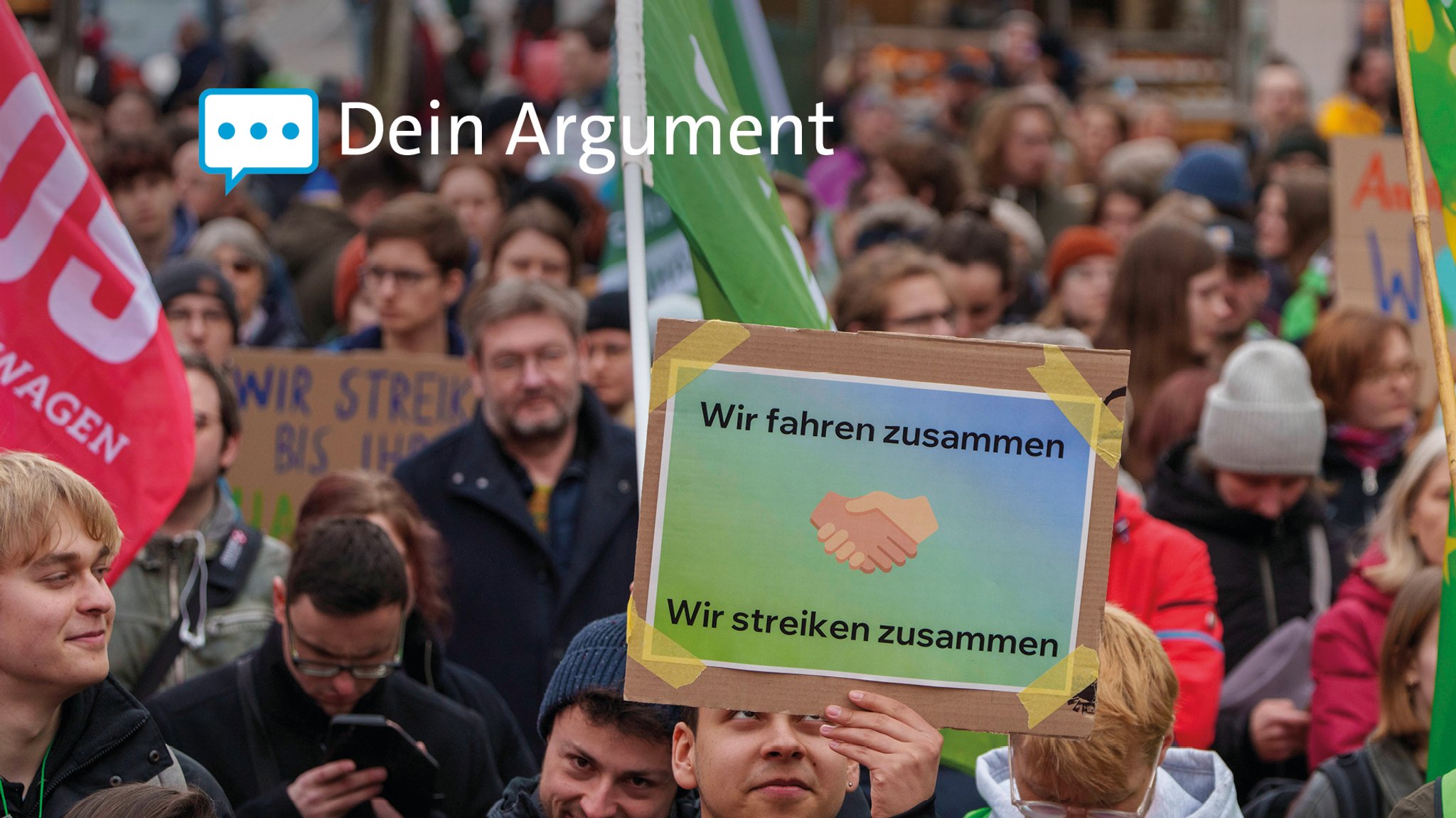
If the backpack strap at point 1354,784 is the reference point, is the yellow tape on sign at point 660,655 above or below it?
above

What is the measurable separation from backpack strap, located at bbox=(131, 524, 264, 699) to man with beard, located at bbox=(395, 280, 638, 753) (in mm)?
632

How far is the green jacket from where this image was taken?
4363 mm

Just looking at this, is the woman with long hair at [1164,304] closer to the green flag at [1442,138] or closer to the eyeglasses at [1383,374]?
the eyeglasses at [1383,374]

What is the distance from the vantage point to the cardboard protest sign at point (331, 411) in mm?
6344

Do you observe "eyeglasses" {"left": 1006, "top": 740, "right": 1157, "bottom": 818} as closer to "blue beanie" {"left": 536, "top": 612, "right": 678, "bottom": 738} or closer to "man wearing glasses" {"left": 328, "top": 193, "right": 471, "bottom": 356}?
"blue beanie" {"left": 536, "top": 612, "right": 678, "bottom": 738}

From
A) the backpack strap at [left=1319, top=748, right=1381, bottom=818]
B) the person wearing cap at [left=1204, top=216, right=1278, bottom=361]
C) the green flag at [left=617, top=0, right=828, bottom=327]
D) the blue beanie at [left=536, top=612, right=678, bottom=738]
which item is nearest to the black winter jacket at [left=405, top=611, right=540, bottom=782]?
the blue beanie at [left=536, top=612, right=678, bottom=738]

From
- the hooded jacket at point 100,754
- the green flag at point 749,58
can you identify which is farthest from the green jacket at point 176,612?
the green flag at point 749,58

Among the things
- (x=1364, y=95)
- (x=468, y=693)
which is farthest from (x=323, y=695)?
(x=1364, y=95)

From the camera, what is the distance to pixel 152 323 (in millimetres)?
4070

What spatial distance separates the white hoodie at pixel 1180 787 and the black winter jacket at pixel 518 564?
1609mm

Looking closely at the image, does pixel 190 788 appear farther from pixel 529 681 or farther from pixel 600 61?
pixel 600 61

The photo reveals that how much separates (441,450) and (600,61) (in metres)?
7.02

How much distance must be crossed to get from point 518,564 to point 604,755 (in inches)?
71.9

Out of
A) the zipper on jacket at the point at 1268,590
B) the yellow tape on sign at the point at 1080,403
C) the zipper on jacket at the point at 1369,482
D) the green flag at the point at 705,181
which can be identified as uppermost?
the green flag at the point at 705,181
